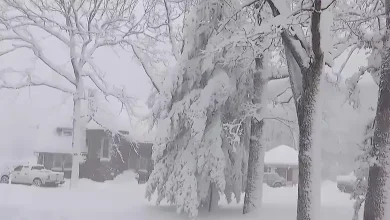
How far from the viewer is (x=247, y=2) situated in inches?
469

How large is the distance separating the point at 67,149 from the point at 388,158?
38077 millimetres

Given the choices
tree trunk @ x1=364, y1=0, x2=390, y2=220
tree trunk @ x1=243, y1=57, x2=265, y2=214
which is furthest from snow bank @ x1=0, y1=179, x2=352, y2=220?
tree trunk @ x1=364, y1=0, x2=390, y2=220

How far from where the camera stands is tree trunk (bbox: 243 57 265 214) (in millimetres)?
15773

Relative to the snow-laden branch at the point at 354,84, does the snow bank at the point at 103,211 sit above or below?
below

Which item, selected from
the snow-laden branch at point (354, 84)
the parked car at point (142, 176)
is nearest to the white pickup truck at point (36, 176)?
the parked car at point (142, 176)

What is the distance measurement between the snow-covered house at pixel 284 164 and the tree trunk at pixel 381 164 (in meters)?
44.3

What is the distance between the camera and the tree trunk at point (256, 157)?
1577 cm

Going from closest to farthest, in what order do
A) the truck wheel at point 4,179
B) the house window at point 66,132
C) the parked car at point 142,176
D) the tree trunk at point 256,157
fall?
1. the tree trunk at point 256,157
2. the truck wheel at point 4,179
3. the parked car at point 142,176
4. the house window at point 66,132

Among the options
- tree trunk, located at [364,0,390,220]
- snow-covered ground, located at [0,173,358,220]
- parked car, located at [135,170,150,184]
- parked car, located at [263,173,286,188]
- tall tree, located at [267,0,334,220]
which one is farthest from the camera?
parked car, located at [263,173,286,188]

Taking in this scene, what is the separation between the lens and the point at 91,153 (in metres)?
44.3

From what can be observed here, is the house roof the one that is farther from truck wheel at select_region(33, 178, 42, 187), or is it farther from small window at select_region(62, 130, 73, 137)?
truck wheel at select_region(33, 178, 42, 187)

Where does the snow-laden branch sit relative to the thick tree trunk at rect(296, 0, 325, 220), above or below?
above

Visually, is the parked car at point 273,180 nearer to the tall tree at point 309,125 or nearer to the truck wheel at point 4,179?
the truck wheel at point 4,179

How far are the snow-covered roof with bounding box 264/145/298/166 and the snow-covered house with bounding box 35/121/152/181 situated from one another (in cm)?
1570
